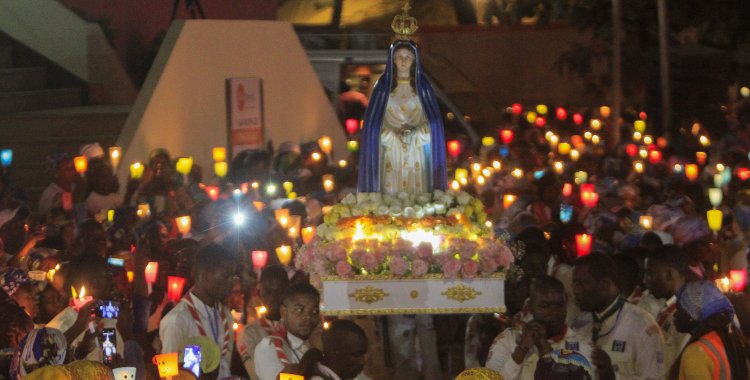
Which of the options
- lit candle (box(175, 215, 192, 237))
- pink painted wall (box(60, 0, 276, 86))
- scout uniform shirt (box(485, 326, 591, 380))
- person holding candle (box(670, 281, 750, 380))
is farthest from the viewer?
pink painted wall (box(60, 0, 276, 86))

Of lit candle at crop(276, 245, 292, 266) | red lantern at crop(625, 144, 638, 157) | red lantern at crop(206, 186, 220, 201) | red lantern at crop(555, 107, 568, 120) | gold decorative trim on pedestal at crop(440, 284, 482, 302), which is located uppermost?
red lantern at crop(555, 107, 568, 120)

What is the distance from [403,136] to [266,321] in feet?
11.1

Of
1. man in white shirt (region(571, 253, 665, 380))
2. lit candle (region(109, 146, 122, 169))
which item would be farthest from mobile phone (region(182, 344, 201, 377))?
lit candle (region(109, 146, 122, 169))

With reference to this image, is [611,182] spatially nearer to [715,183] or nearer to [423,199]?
[715,183]

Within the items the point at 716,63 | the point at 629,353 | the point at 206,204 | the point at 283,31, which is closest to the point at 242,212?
the point at 206,204

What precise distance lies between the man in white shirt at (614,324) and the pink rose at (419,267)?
1.85m

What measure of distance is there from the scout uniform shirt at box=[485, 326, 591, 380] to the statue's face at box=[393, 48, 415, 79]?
12.6 ft

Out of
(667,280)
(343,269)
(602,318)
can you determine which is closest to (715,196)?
(667,280)

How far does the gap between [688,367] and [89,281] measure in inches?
141

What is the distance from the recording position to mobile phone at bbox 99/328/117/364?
8.32 meters

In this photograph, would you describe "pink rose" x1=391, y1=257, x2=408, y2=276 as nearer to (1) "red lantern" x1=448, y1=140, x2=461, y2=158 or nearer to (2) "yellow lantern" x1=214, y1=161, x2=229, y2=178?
(2) "yellow lantern" x1=214, y1=161, x2=229, y2=178

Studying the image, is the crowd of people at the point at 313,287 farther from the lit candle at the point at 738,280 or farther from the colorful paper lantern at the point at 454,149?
the colorful paper lantern at the point at 454,149

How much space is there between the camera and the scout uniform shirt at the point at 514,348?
8.75 metres

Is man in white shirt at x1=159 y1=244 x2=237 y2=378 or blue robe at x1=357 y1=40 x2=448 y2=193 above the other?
blue robe at x1=357 y1=40 x2=448 y2=193
